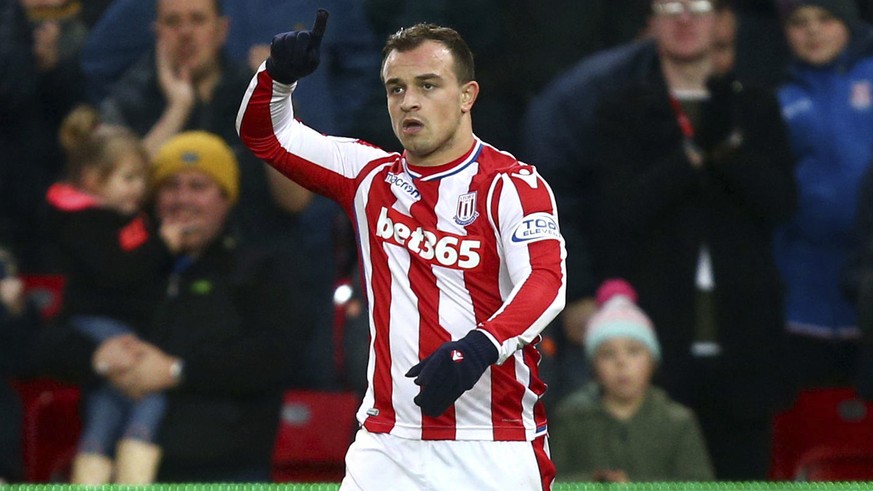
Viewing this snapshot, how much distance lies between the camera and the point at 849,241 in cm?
619

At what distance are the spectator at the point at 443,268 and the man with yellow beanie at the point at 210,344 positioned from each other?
8.08ft

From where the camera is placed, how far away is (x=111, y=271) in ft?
19.2

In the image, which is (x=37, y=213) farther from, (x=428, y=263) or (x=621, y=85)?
(x=428, y=263)

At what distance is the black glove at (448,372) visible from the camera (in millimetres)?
2996

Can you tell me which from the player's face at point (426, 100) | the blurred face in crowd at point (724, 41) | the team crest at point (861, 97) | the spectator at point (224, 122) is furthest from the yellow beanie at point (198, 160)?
the player's face at point (426, 100)

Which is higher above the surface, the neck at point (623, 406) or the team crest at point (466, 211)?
the team crest at point (466, 211)

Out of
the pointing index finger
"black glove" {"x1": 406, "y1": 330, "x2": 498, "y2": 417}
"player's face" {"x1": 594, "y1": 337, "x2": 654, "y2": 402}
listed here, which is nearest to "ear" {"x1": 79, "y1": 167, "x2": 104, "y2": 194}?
"player's face" {"x1": 594, "y1": 337, "x2": 654, "y2": 402}

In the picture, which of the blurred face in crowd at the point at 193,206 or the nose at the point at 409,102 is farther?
the blurred face in crowd at the point at 193,206

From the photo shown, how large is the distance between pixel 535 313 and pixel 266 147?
82 cm

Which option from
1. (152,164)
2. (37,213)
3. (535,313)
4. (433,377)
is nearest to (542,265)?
(535,313)

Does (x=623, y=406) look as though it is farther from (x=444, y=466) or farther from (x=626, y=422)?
(x=444, y=466)

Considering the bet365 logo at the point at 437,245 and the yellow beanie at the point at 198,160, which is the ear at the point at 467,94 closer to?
the bet365 logo at the point at 437,245

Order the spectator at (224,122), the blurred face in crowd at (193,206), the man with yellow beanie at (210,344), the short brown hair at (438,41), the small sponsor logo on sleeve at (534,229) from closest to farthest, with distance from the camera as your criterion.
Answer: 1. the small sponsor logo on sleeve at (534,229)
2. the short brown hair at (438,41)
3. the man with yellow beanie at (210,344)
4. the blurred face in crowd at (193,206)
5. the spectator at (224,122)

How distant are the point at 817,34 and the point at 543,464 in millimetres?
3355
